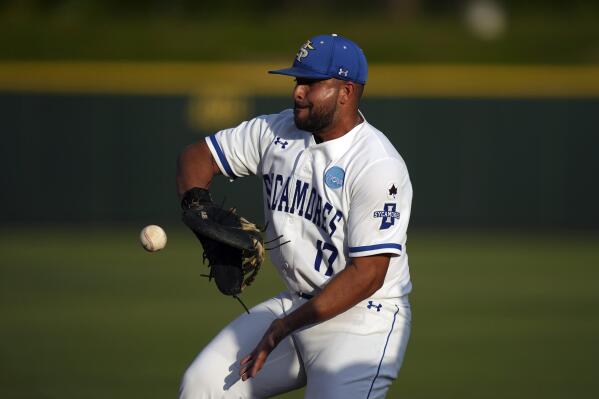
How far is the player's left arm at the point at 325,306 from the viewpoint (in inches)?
187

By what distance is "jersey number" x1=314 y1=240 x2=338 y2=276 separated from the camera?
16.5ft

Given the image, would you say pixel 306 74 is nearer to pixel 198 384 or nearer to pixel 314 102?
pixel 314 102

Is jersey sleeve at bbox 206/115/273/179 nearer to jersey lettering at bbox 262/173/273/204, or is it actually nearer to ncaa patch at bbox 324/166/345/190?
jersey lettering at bbox 262/173/273/204

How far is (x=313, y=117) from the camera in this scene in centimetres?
494

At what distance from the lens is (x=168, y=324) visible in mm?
9656

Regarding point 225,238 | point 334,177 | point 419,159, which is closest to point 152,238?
point 225,238

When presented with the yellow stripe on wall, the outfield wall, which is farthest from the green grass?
the outfield wall

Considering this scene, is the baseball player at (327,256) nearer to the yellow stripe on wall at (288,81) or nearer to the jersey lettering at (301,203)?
the jersey lettering at (301,203)

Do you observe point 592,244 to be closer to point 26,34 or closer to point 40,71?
point 40,71

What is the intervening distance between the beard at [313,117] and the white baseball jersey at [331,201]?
0.12 metres

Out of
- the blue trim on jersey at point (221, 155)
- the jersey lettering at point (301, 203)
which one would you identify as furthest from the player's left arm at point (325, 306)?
the blue trim on jersey at point (221, 155)

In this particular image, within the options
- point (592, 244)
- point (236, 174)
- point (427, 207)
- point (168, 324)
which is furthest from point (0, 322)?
point (592, 244)

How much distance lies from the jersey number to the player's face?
20.6 inches

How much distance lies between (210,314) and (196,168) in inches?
193
